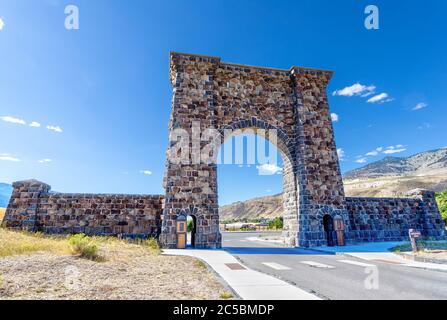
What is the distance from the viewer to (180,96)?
1509 cm

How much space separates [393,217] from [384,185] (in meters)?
64.5

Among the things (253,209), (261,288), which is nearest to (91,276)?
(261,288)

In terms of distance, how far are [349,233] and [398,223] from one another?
422cm

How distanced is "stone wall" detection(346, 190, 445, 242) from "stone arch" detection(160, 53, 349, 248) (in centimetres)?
146

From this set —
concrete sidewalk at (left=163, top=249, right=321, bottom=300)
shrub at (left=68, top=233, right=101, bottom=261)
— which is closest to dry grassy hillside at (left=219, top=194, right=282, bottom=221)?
shrub at (left=68, top=233, right=101, bottom=261)

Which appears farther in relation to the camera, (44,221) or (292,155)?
(292,155)

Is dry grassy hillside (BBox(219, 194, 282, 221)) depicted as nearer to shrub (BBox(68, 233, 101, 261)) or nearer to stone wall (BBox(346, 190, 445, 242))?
stone wall (BBox(346, 190, 445, 242))

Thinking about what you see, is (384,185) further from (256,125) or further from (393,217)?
(256,125)

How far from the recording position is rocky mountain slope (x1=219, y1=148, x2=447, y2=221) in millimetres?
67625

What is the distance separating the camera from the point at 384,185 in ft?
236

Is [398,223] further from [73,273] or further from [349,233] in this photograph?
[73,273]

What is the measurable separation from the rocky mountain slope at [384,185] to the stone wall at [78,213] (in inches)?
1011

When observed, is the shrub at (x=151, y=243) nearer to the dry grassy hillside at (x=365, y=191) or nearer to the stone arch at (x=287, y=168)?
the stone arch at (x=287, y=168)
